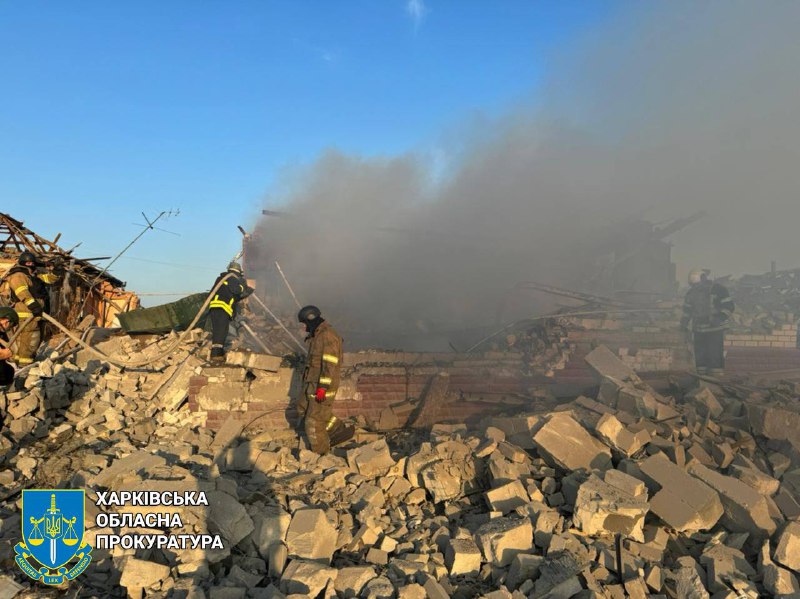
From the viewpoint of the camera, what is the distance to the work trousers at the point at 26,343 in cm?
714

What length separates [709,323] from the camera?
23.9ft

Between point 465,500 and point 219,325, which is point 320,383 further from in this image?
point 219,325

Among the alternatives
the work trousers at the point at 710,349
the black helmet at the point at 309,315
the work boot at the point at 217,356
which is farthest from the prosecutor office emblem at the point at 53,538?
the work trousers at the point at 710,349

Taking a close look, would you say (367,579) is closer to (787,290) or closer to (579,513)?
(579,513)

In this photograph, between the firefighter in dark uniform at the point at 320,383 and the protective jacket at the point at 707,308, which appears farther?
the protective jacket at the point at 707,308

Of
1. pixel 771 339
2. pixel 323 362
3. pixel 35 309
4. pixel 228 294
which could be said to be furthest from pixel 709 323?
pixel 35 309

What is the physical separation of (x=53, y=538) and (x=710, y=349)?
25.7ft

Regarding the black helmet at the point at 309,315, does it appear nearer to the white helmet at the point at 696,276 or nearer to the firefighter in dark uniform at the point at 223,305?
the firefighter in dark uniform at the point at 223,305

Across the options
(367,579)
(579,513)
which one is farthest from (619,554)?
(367,579)

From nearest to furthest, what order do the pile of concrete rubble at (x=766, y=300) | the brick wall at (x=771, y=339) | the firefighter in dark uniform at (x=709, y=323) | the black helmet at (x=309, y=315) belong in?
the black helmet at (x=309, y=315) < the firefighter in dark uniform at (x=709, y=323) < the brick wall at (x=771, y=339) < the pile of concrete rubble at (x=766, y=300)

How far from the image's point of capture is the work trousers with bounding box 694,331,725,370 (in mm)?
7266

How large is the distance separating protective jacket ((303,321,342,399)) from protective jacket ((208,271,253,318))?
1703mm

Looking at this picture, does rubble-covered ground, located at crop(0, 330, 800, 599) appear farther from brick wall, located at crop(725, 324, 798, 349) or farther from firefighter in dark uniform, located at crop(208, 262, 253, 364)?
brick wall, located at crop(725, 324, 798, 349)

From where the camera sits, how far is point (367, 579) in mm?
3111
